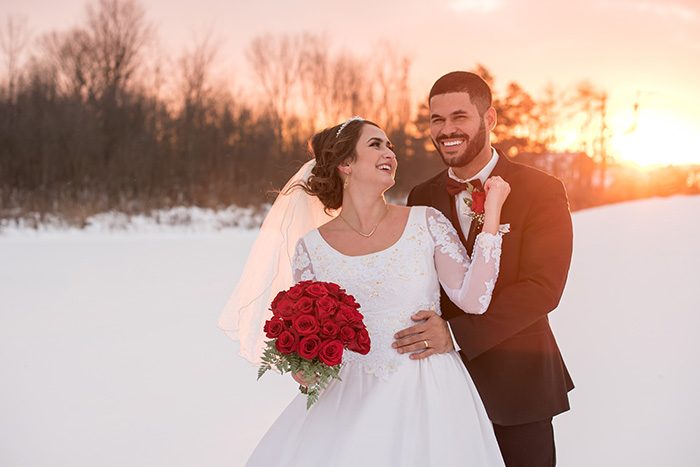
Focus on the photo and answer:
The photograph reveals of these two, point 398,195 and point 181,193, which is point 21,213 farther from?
point 398,195

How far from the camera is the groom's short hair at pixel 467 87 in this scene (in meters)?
3.29

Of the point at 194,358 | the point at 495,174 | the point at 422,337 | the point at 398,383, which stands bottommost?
the point at 194,358

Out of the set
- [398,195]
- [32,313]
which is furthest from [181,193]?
[32,313]

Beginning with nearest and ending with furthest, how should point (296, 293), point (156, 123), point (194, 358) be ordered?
point (296, 293) < point (194, 358) < point (156, 123)

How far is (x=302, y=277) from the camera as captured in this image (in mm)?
3141

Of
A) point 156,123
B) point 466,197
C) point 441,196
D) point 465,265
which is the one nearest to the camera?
point 465,265

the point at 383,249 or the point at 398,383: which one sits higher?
the point at 383,249

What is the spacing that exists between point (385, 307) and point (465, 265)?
36cm

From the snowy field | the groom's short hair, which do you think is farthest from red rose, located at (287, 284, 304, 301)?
the snowy field

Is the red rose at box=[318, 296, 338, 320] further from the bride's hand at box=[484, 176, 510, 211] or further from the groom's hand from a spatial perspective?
the bride's hand at box=[484, 176, 510, 211]

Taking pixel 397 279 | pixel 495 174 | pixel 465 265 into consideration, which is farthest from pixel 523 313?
pixel 495 174

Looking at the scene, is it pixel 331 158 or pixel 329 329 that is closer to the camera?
pixel 329 329

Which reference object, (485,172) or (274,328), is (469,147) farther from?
(274,328)

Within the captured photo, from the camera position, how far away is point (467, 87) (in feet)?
10.8
